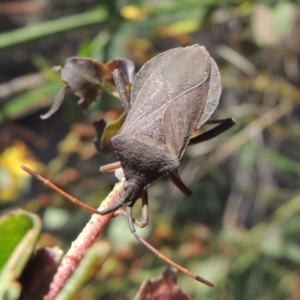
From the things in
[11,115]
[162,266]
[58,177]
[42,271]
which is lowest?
[162,266]

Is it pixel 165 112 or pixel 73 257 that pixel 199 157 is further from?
pixel 73 257

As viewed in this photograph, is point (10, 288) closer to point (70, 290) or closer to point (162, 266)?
point (70, 290)

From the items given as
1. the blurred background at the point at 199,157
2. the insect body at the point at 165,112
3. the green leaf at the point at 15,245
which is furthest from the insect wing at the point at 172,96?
Result: the blurred background at the point at 199,157

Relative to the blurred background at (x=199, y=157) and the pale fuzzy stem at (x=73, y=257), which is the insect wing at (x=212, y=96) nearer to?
the pale fuzzy stem at (x=73, y=257)

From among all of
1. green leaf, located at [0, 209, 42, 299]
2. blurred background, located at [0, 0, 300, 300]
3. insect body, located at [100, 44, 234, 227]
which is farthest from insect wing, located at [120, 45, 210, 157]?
blurred background, located at [0, 0, 300, 300]

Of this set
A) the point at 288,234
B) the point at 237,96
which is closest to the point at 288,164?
the point at 288,234

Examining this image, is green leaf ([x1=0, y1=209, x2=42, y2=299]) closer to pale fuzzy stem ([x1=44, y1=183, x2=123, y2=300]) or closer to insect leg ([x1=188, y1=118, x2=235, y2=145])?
pale fuzzy stem ([x1=44, y1=183, x2=123, y2=300])

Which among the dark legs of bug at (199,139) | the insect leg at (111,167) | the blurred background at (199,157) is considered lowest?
the blurred background at (199,157)
